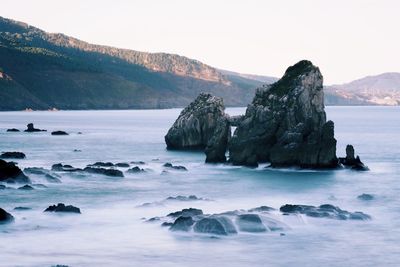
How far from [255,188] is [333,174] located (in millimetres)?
11457

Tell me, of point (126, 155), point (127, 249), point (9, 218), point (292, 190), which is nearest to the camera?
point (127, 249)

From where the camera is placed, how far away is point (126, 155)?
9719 cm

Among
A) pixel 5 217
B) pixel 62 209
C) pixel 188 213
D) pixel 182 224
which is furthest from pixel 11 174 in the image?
pixel 182 224

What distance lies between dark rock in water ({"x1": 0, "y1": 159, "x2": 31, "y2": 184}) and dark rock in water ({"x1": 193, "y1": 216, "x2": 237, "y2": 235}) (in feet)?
79.1

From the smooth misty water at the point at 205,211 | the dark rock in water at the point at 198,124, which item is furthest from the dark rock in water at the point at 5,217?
the dark rock in water at the point at 198,124

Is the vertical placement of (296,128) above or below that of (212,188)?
above

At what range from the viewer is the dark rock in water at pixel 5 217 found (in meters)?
43.4

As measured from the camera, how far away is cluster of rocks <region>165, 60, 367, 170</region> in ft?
237

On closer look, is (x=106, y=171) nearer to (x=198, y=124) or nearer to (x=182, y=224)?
(x=198, y=124)

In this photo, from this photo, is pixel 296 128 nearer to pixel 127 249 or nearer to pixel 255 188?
pixel 255 188

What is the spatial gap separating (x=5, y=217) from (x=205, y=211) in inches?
482

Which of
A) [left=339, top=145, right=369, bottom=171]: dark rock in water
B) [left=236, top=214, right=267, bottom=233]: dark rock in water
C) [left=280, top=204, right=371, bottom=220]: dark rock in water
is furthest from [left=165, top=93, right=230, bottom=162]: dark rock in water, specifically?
[left=236, top=214, right=267, bottom=233]: dark rock in water

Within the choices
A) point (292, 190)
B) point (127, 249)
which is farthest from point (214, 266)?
point (292, 190)

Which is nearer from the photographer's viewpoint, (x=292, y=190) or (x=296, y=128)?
(x=292, y=190)
